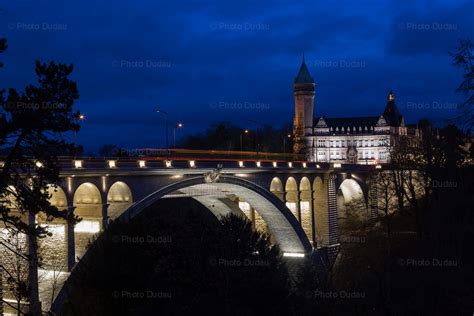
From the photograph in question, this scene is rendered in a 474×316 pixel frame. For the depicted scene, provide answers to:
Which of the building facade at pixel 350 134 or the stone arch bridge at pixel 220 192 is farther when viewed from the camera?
the building facade at pixel 350 134

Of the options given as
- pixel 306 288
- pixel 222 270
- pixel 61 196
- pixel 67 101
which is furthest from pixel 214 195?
pixel 67 101

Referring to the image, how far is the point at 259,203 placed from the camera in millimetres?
46375

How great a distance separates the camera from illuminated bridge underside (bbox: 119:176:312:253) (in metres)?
41.7

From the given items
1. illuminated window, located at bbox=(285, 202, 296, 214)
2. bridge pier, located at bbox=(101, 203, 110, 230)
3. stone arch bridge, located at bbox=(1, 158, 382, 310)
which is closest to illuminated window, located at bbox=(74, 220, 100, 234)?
stone arch bridge, located at bbox=(1, 158, 382, 310)

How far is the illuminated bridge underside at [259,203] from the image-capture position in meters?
41.7

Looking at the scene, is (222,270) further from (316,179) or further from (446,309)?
(316,179)

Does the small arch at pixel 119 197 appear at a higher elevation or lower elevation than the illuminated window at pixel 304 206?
higher

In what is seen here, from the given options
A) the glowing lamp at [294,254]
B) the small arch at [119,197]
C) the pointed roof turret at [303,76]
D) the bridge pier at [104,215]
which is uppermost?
the pointed roof turret at [303,76]

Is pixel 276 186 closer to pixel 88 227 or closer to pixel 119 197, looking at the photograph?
pixel 119 197

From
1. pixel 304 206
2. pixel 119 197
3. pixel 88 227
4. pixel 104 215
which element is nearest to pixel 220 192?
pixel 304 206

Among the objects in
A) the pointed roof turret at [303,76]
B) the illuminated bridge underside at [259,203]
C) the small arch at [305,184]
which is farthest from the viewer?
the pointed roof turret at [303,76]

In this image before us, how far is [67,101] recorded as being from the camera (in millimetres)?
16031

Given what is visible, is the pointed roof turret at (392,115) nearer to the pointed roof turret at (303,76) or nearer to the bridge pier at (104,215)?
the pointed roof turret at (303,76)

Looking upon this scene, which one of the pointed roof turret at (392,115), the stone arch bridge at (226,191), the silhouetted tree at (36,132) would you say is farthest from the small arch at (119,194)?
the pointed roof turret at (392,115)
